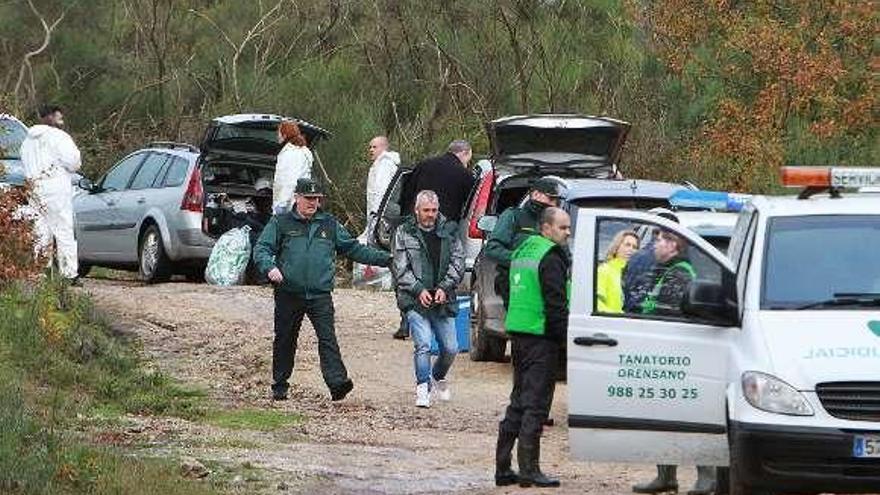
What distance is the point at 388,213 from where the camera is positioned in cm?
2098

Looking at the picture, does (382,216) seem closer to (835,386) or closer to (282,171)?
(282,171)

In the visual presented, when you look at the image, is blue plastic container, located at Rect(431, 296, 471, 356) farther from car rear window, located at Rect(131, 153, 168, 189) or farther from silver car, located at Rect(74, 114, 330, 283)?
car rear window, located at Rect(131, 153, 168, 189)

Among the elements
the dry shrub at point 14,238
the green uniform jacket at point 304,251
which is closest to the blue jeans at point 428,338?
the green uniform jacket at point 304,251

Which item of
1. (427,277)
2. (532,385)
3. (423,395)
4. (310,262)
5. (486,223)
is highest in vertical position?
(486,223)

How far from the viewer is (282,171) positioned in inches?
854

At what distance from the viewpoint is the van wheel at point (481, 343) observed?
18.8 metres

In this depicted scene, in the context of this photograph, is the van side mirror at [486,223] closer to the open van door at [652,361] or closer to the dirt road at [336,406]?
the dirt road at [336,406]

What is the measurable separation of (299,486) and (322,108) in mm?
21196

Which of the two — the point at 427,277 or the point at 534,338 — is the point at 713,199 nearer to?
the point at 534,338

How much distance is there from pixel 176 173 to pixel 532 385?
11.9 metres

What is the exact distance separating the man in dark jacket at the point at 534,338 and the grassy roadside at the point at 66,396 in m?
1.82

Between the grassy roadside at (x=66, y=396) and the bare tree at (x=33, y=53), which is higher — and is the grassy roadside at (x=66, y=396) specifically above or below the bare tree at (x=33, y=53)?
below

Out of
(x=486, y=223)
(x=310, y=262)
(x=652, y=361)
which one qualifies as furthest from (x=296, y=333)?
(x=652, y=361)

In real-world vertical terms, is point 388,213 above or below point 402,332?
above
